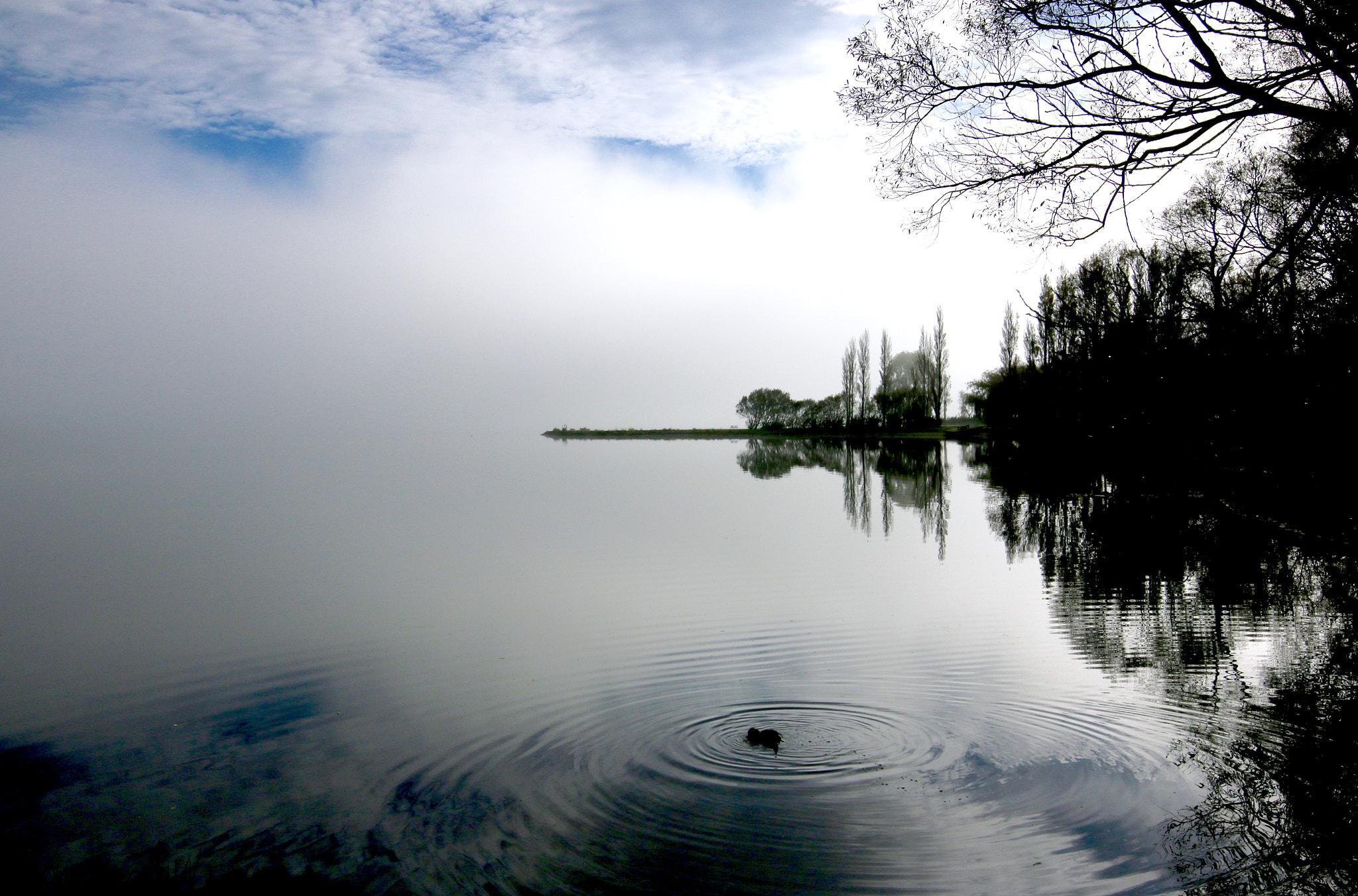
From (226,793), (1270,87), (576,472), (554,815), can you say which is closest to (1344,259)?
(1270,87)

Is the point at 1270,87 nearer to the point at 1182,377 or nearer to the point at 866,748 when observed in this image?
the point at 866,748

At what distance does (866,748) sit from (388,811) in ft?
9.27

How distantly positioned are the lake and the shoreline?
59606 mm

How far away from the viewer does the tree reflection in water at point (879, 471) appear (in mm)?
18688

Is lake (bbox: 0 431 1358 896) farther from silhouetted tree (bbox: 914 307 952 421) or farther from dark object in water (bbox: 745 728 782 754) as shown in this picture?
silhouetted tree (bbox: 914 307 952 421)

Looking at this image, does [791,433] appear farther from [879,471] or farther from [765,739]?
[765,739]

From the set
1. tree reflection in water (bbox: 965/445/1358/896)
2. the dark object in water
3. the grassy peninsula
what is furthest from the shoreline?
the dark object in water

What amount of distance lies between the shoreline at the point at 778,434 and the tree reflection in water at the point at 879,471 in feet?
16.2

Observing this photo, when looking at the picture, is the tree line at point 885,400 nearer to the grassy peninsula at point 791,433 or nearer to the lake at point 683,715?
the grassy peninsula at point 791,433

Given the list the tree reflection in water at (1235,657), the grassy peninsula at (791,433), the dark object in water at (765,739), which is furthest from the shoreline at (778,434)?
the dark object in water at (765,739)

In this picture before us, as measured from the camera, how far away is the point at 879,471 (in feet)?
112

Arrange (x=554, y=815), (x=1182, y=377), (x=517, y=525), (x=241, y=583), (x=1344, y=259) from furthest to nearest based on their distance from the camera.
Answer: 1. (x=1182, y=377)
2. (x=517, y=525)
3. (x=1344, y=259)
4. (x=241, y=583)
5. (x=554, y=815)

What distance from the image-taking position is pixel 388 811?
16.3ft

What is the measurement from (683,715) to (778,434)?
8497cm
